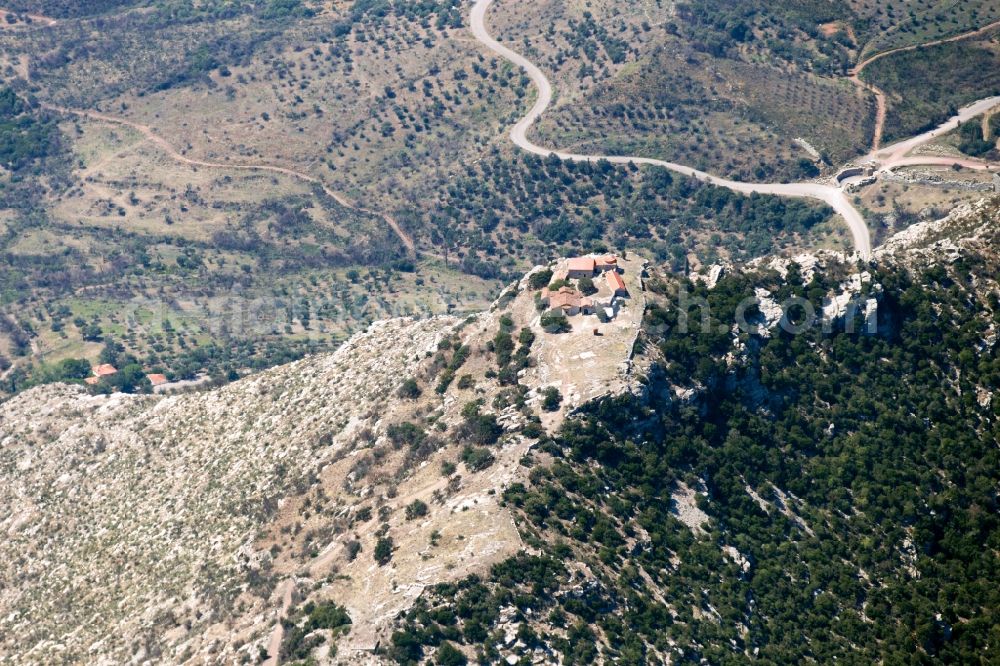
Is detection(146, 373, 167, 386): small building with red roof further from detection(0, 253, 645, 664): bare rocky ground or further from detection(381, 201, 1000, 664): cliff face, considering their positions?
detection(381, 201, 1000, 664): cliff face

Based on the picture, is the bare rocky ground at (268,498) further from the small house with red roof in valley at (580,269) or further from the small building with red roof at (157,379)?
the small building with red roof at (157,379)

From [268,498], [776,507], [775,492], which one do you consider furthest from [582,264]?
[268,498]

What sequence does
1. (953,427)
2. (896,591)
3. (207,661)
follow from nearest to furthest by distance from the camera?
(207,661) < (896,591) < (953,427)

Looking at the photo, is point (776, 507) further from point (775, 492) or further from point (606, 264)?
point (606, 264)

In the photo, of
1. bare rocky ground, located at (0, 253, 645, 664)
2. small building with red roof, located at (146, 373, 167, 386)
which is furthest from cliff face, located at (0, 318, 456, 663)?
small building with red roof, located at (146, 373, 167, 386)

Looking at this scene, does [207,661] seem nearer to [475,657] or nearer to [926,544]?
[475,657]

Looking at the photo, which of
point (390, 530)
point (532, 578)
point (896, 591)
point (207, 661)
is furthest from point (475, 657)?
point (896, 591)

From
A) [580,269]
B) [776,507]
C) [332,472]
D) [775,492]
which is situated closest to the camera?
[776,507]
